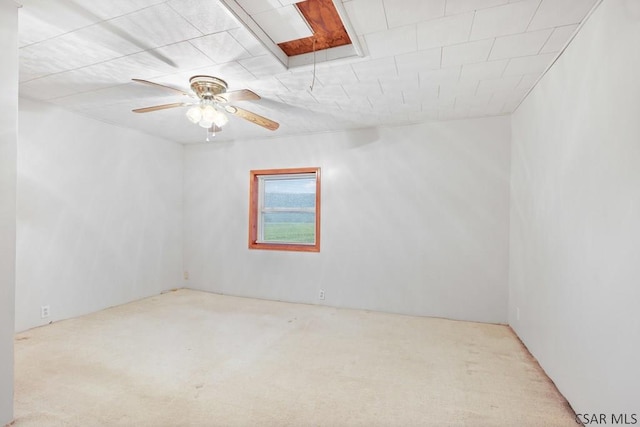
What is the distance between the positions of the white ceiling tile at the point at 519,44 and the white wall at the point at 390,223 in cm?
145

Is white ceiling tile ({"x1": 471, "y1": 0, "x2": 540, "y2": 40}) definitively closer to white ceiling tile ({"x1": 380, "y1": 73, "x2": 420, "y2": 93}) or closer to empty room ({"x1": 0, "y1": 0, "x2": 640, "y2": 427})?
empty room ({"x1": 0, "y1": 0, "x2": 640, "y2": 427})

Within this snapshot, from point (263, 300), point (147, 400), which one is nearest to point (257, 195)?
point (263, 300)

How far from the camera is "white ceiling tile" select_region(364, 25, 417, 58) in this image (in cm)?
178

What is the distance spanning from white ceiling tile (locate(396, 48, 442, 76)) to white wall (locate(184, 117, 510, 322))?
145 centimetres

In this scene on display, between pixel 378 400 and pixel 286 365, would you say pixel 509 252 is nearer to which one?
pixel 378 400

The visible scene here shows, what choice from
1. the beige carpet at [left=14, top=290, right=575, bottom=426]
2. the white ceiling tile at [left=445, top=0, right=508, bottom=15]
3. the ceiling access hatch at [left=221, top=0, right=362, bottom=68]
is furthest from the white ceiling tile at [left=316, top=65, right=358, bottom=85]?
the beige carpet at [left=14, top=290, right=575, bottom=426]

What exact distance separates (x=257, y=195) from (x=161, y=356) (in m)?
2.54

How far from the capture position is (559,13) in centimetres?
161

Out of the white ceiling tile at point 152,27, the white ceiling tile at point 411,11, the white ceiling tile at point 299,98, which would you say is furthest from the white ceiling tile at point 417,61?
the white ceiling tile at point 152,27

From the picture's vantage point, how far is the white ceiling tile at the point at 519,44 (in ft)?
5.91

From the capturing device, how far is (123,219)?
3953 millimetres

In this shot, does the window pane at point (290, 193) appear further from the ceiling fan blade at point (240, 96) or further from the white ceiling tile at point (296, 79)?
the ceiling fan blade at point (240, 96)

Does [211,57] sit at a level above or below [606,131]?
above

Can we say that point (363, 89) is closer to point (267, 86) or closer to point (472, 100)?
point (267, 86)
